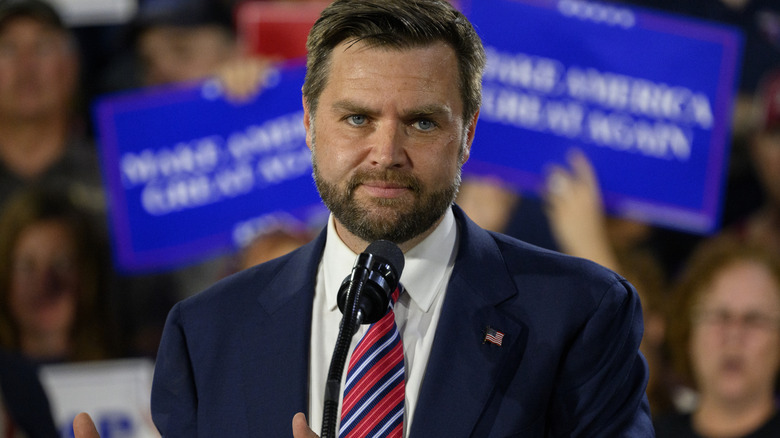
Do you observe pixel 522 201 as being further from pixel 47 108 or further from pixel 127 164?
pixel 47 108

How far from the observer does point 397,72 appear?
4.47 feet

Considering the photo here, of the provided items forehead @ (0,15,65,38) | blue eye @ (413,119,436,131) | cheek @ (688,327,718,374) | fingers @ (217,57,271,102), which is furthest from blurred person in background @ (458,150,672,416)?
blue eye @ (413,119,436,131)

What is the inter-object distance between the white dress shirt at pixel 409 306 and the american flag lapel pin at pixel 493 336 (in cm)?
10

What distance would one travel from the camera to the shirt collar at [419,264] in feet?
4.71

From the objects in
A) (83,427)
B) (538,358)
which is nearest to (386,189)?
(538,358)

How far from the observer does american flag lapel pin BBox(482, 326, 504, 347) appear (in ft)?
4.45

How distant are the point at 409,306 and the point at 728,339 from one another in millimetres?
2617

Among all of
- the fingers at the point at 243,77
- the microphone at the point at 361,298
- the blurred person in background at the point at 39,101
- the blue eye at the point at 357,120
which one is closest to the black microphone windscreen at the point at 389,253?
the microphone at the point at 361,298

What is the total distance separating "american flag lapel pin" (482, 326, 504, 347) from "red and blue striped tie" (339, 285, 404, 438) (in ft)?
0.44

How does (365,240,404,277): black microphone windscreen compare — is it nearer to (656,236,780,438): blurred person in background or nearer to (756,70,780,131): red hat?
(656,236,780,438): blurred person in background

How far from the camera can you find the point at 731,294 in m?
3.67

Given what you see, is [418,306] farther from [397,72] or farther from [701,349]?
[701,349]

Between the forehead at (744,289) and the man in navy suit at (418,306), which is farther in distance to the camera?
the forehead at (744,289)

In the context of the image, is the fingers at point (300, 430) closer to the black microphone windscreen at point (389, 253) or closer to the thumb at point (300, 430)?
the thumb at point (300, 430)
